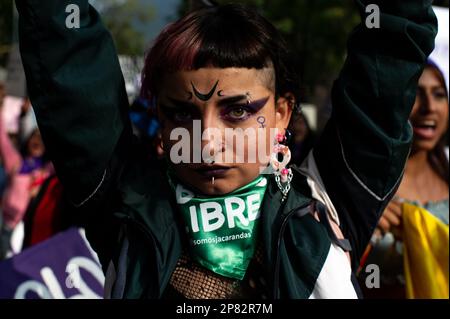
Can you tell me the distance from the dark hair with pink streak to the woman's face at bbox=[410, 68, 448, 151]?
4.56 feet

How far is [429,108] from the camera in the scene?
299cm

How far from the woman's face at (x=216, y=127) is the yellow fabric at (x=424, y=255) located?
1287 mm

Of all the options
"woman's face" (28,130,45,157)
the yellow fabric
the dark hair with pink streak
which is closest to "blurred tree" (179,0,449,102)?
"woman's face" (28,130,45,157)

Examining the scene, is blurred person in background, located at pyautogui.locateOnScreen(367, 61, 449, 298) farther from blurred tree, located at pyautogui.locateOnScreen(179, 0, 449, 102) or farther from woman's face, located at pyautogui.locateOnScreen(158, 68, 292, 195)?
blurred tree, located at pyautogui.locateOnScreen(179, 0, 449, 102)

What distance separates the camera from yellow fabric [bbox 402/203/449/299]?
2.72 metres

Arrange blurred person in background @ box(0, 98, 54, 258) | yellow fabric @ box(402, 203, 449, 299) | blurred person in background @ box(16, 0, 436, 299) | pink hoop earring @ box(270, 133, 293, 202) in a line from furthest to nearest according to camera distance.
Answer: blurred person in background @ box(0, 98, 54, 258)
yellow fabric @ box(402, 203, 449, 299)
pink hoop earring @ box(270, 133, 293, 202)
blurred person in background @ box(16, 0, 436, 299)

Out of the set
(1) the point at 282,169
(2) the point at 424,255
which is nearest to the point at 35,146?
(2) the point at 424,255

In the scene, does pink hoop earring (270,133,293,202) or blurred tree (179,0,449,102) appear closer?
pink hoop earring (270,133,293,202)

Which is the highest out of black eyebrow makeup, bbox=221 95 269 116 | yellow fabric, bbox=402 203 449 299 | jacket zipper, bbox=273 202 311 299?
black eyebrow makeup, bbox=221 95 269 116

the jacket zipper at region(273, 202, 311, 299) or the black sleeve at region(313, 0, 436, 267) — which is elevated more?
the black sleeve at region(313, 0, 436, 267)

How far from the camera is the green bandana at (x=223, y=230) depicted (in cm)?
161

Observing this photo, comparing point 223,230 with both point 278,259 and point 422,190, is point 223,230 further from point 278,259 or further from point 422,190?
point 422,190

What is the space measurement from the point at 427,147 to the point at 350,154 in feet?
4.91

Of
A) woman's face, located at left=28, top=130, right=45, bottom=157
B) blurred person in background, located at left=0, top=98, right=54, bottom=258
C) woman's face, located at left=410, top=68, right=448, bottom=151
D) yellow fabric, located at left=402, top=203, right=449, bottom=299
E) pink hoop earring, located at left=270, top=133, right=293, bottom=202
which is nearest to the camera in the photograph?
pink hoop earring, located at left=270, top=133, right=293, bottom=202
